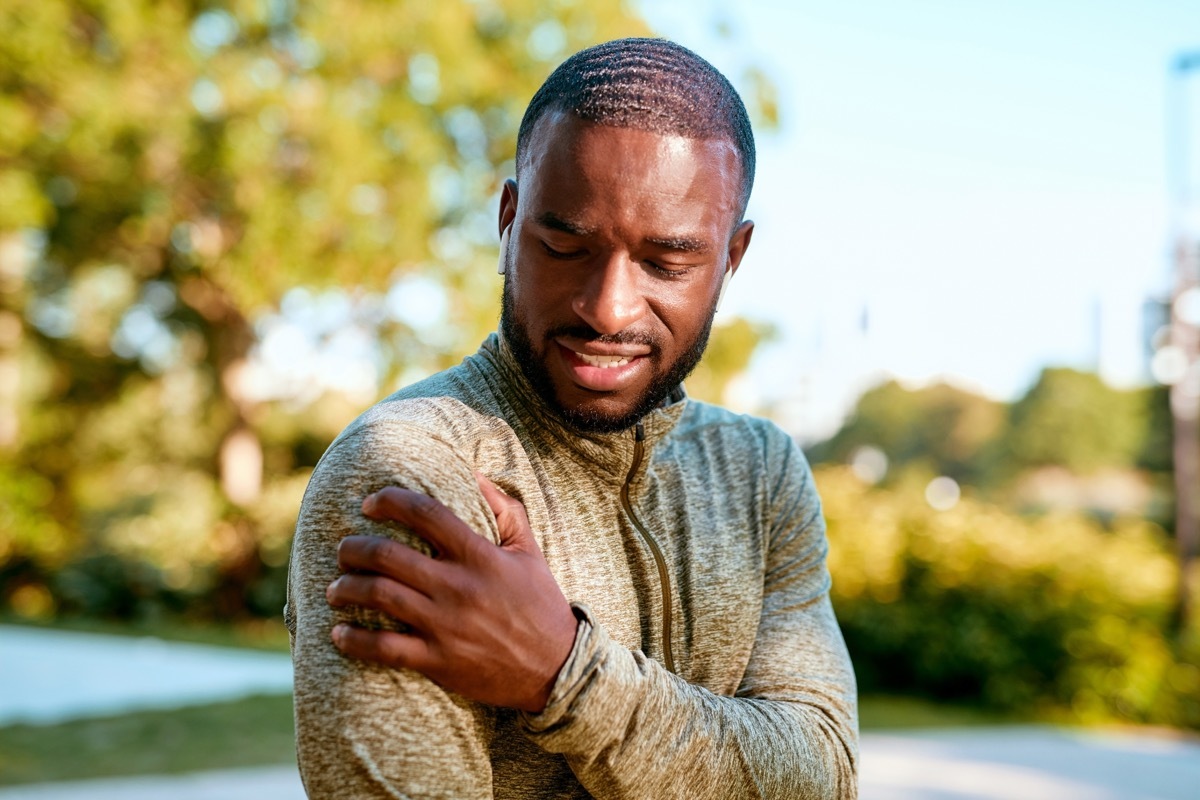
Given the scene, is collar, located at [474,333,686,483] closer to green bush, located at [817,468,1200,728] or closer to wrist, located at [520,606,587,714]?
wrist, located at [520,606,587,714]

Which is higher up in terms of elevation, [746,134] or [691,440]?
[746,134]

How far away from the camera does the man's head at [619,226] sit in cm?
143

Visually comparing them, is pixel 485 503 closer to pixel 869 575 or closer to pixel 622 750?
pixel 622 750

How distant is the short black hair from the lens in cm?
144

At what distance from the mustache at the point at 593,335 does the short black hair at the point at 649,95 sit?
240mm

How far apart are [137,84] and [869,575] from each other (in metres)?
8.66

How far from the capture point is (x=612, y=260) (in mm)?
1438

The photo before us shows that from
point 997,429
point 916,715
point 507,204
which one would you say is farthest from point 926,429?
point 507,204

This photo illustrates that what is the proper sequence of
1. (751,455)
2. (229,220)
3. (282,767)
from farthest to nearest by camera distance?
1. (229,220)
2. (282,767)
3. (751,455)

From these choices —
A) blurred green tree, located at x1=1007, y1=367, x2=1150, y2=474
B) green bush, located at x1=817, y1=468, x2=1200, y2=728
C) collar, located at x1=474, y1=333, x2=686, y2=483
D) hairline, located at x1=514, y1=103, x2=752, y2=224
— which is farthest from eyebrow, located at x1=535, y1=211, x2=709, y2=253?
blurred green tree, located at x1=1007, y1=367, x2=1150, y2=474

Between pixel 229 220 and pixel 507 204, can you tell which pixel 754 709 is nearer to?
pixel 507 204

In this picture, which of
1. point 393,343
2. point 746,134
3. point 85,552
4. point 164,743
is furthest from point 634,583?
point 85,552

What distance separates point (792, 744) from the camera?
1.54 m

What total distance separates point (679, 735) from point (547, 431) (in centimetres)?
46
